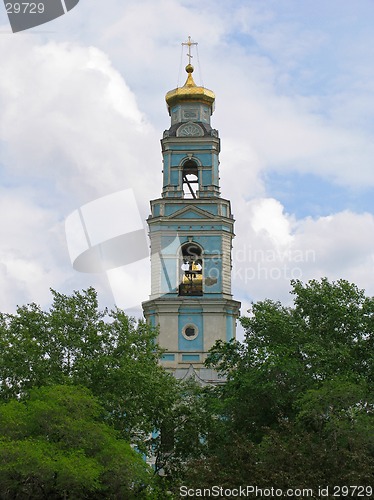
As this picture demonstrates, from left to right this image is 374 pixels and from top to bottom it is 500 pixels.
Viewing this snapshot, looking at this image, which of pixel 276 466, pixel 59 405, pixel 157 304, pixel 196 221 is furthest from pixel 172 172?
pixel 276 466

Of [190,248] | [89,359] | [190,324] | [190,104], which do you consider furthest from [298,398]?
[190,104]

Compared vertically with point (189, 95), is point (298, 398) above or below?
below

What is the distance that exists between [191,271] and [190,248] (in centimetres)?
141

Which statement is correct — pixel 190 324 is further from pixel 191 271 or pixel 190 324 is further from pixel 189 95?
pixel 189 95

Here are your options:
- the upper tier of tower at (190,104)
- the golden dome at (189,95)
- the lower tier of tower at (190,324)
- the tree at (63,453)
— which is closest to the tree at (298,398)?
the tree at (63,453)

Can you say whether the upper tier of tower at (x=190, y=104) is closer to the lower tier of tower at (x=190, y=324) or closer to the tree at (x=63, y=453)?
the lower tier of tower at (x=190, y=324)

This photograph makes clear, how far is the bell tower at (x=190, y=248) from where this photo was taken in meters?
47.0

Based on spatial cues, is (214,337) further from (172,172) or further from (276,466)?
(276,466)

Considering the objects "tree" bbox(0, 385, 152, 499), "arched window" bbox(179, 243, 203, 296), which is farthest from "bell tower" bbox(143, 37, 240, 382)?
"tree" bbox(0, 385, 152, 499)

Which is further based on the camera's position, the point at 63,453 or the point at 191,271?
the point at 191,271

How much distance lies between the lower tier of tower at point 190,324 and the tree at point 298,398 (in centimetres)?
1190

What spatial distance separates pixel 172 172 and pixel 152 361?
20482mm

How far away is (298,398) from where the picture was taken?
28.4 meters

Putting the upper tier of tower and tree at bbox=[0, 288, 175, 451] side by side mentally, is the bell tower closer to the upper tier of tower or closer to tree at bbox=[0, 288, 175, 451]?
the upper tier of tower
